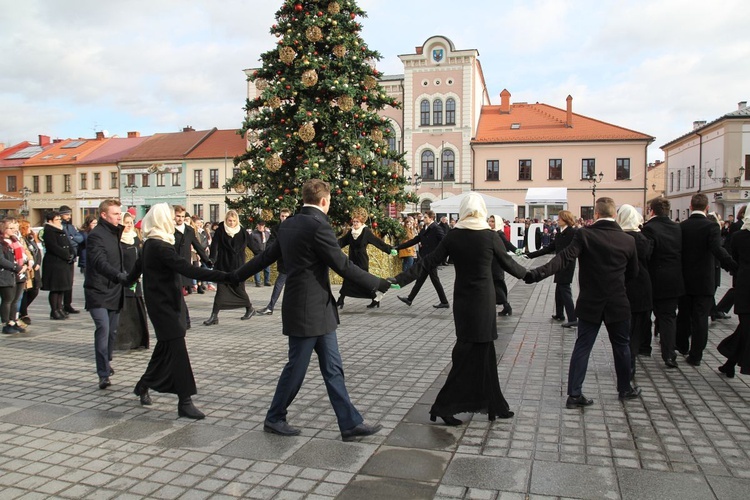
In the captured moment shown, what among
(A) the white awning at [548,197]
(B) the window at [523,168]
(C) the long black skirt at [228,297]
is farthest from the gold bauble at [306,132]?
(B) the window at [523,168]

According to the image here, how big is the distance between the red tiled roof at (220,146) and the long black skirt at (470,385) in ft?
175

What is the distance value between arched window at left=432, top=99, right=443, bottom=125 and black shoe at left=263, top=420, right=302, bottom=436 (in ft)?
164

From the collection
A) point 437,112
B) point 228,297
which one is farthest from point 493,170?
point 228,297

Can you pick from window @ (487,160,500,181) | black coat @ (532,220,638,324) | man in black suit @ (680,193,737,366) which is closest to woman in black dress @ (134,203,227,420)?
black coat @ (532,220,638,324)

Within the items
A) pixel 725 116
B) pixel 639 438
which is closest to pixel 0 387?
pixel 639 438

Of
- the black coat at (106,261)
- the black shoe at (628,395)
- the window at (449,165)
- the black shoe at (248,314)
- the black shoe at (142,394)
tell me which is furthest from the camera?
the window at (449,165)

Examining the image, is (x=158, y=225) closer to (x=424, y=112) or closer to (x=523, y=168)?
(x=424, y=112)

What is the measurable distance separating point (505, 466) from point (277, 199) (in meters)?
13.3

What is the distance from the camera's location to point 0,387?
6441mm

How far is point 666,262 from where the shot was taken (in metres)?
7.30

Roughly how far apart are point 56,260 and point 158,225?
6739mm

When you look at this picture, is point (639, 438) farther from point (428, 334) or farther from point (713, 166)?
point (713, 166)

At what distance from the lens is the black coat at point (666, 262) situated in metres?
7.23

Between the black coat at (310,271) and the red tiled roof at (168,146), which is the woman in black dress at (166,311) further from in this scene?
the red tiled roof at (168,146)
